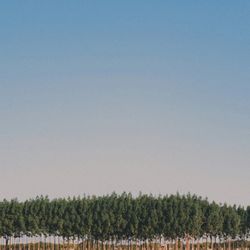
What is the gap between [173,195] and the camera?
7638cm

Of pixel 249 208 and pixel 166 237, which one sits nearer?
pixel 166 237

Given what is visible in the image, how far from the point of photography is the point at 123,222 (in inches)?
2852

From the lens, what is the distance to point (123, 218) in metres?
73.4

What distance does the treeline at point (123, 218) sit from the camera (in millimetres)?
72188

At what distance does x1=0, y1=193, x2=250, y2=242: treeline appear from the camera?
237 feet

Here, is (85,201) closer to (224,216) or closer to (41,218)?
(41,218)

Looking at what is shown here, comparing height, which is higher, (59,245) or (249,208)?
(249,208)

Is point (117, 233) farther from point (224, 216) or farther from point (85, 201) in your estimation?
point (224, 216)

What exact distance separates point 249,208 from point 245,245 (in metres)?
5.37

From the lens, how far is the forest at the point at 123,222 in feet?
236

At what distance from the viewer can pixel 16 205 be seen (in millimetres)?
75000

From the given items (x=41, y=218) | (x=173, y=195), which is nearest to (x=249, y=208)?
(x=173, y=195)

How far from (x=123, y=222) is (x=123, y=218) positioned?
100 centimetres

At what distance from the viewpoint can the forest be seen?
236 feet
